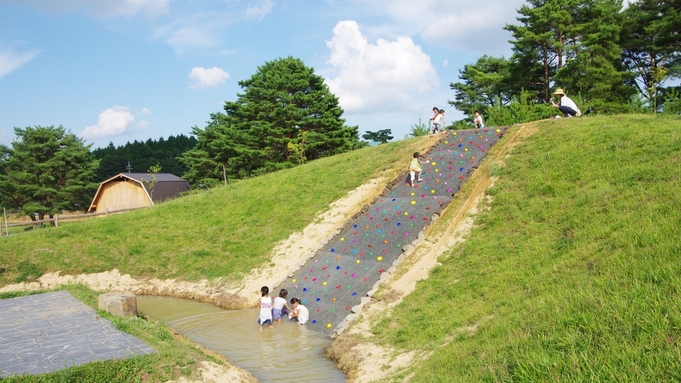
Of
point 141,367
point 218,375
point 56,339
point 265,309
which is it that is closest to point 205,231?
point 265,309

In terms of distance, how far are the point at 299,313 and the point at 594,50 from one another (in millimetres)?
25326

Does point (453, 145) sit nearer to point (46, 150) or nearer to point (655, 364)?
point (655, 364)

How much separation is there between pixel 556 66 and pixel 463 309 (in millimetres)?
25634

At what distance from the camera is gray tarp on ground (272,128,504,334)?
1169 cm

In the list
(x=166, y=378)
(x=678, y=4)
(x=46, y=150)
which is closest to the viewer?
(x=166, y=378)

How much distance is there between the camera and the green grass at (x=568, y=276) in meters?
4.80

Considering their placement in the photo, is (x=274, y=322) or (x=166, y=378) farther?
(x=274, y=322)

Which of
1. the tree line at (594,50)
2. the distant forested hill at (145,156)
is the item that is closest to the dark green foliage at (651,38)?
the tree line at (594,50)

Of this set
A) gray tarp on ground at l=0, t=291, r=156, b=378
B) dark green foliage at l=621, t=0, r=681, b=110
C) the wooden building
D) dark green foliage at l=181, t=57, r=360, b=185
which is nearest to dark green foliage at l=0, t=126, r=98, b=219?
the wooden building

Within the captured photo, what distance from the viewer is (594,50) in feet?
90.1

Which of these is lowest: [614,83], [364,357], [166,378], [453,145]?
[364,357]

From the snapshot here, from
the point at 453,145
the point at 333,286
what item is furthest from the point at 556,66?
the point at 333,286

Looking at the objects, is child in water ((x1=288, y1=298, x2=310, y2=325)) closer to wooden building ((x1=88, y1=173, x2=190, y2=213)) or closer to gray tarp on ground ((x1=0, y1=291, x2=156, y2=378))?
gray tarp on ground ((x1=0, y1=291, x2=156, y2=378))

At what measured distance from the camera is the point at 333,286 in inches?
484
